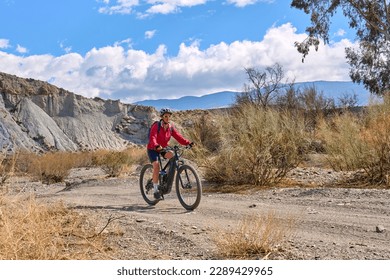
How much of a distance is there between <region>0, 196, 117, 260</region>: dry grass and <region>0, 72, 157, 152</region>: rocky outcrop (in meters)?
40.2

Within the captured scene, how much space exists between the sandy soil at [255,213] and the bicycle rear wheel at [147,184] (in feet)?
0.88

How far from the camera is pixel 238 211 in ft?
30.3

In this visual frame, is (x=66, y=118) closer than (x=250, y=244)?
No

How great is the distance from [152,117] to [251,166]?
49.0m

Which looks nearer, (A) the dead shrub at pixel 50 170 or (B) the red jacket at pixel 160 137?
(B) the red jacket at pixel 160 137

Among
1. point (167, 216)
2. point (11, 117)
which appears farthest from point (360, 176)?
point (11, 117)

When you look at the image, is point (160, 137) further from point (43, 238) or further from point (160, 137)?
point (43, 238)

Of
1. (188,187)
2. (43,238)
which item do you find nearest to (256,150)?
(188,187)

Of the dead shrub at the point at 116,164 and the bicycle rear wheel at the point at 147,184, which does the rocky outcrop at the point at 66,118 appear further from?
the bicycle rear wheel at the point at 147,184

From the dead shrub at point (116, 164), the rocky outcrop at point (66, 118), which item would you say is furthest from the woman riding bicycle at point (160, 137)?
the rocky outcrop at point (66, 118)

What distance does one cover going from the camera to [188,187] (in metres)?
9.88

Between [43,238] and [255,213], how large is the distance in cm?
400

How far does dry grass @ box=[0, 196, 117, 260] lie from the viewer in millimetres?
5207

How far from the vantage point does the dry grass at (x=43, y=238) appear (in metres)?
5.21
